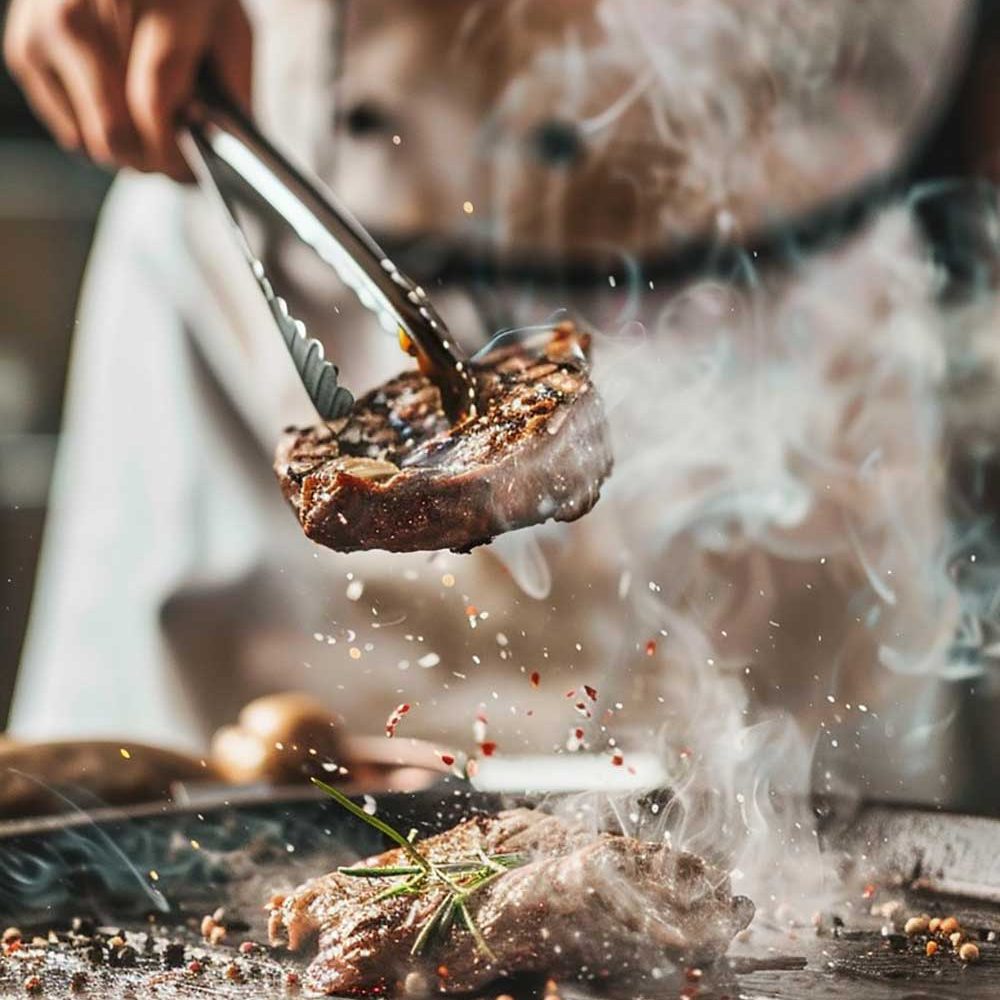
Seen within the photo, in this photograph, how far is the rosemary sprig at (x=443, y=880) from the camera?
1.38 m

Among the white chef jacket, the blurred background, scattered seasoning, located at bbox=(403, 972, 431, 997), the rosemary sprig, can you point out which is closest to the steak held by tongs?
the rosemary sprig

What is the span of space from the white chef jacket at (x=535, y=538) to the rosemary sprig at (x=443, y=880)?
1100mm

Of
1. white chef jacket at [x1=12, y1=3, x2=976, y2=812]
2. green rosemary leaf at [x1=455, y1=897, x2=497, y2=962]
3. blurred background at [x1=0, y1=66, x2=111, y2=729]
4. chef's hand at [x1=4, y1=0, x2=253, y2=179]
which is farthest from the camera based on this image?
blurred background at [x1=0, y1=66, x2=111, y2=729]

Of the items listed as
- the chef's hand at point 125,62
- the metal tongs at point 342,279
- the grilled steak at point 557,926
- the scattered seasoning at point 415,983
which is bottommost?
the scattered seasoning at point 415,983

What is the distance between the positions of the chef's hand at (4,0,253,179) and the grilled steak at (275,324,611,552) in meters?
0.73

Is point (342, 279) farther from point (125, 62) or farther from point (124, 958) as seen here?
point (125, 62)

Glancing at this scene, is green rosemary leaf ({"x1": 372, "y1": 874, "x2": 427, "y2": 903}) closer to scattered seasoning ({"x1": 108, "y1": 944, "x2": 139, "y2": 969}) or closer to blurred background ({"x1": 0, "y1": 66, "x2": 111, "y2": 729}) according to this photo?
scattered seasoning ({"x1": 108, "y1": 944, "x2": 139, "y2": 969})

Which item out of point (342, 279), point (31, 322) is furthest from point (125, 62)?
point (31, 322)

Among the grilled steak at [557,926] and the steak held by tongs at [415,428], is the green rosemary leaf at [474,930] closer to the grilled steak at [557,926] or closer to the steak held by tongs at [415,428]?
the grilled steak at [557,926]

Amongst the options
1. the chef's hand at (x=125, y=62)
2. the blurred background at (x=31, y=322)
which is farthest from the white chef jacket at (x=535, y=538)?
the blurred background at (x=31, y=322)

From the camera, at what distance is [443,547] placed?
1.47 m

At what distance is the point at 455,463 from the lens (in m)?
1.46

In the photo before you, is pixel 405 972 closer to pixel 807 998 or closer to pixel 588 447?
pixel 807 998

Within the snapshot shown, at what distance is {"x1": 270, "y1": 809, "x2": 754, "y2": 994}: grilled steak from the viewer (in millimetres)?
1377
